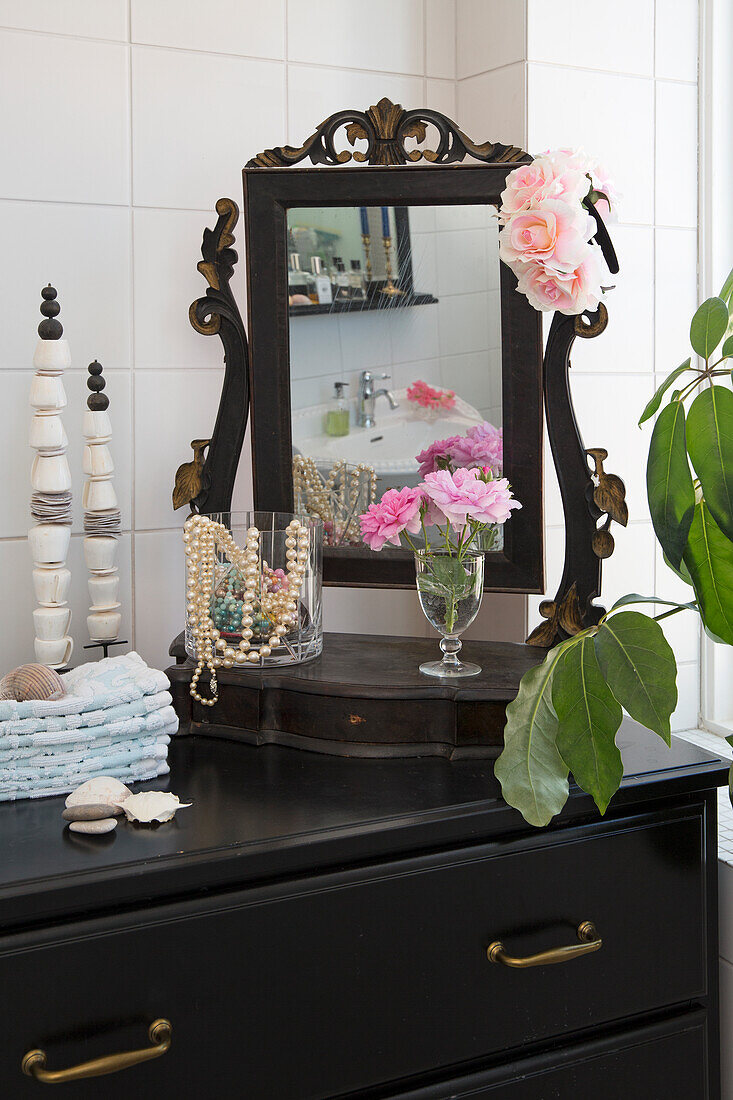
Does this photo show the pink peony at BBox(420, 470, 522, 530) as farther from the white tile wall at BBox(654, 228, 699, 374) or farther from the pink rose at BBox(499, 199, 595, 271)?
the white tile wall at BBox(654, 228, 699, 374)

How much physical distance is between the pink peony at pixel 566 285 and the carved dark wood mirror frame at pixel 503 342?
159mm

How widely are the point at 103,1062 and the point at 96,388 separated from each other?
742mm

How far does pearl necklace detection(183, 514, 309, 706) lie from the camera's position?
1075 mm

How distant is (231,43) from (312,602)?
77cm

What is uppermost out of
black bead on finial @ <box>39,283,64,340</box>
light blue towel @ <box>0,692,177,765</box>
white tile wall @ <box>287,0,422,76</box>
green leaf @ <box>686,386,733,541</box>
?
white tile wall @ <box>287,0,422,76</box>

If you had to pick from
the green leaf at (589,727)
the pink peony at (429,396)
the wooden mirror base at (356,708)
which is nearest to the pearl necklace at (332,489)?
the pink peony at (429,396)

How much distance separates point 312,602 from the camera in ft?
3.76

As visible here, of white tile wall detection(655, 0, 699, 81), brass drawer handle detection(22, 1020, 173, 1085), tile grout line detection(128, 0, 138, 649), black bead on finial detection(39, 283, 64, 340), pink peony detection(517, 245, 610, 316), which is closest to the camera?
brass drawer handle detection(22, 1020, 173, 1085)

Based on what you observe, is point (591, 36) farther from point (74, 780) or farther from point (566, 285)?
point (74, 780)

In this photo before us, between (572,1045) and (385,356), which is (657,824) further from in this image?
(385,356)

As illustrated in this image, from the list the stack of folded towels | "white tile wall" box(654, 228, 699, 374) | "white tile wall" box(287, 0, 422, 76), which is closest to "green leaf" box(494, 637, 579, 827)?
the stack of folded towels

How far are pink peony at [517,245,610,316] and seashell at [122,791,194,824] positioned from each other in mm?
622

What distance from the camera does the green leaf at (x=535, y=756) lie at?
2.95 ft

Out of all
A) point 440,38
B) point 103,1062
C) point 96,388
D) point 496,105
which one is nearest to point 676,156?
point 496,105
